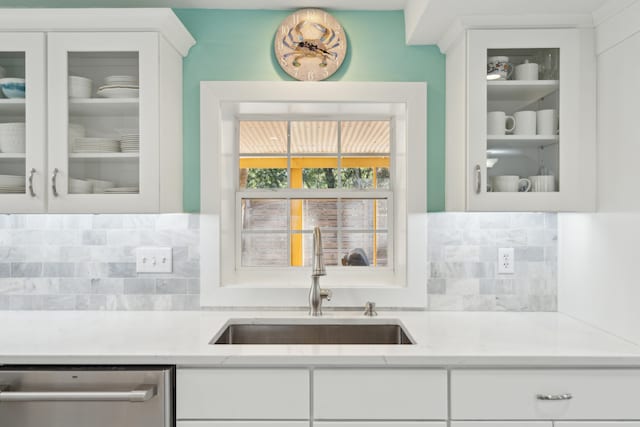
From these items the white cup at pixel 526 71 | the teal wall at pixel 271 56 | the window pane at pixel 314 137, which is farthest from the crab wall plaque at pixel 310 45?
the white cup at pixel 526 71

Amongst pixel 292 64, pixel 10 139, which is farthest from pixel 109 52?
pixel 292 64

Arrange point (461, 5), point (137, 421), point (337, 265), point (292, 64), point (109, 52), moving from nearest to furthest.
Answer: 1. point (137, 421)
2. point (461, 5)
3. point (109, 52)
4. point (292, 64)
5. point (337, 265)

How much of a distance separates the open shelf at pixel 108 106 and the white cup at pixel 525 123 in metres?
1.44

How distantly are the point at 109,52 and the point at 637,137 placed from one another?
1897mm

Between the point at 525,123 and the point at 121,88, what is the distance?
154 centimetres

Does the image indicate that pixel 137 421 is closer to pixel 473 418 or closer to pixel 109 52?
pixel 473 418

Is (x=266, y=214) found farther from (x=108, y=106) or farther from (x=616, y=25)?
(x=616, y=25)

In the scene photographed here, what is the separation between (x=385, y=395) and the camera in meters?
1.47

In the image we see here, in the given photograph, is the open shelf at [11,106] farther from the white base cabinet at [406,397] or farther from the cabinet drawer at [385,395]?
the cabinet drawer at [385,395]

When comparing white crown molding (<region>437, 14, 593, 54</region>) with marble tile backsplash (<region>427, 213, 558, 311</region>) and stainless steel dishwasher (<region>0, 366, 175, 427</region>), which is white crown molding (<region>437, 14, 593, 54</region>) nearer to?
marble tile backsplash (<region>427, 213, 558, 311</region>)

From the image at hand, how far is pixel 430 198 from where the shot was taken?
6.85 feet

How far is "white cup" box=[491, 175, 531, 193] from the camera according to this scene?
1.78m

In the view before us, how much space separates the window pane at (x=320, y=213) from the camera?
235 centimetres

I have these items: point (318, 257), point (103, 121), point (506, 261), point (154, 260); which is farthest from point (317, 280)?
point (103, 121)
